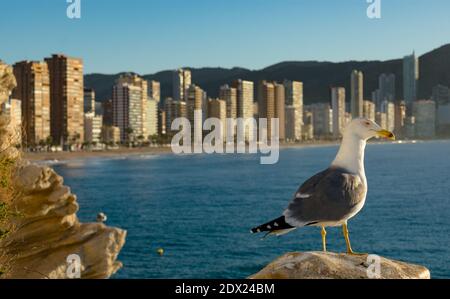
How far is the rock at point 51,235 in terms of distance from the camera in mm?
10562

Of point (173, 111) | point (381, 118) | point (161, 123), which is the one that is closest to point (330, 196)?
point (173, 111)

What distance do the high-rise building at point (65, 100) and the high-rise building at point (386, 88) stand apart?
75843 millimetres

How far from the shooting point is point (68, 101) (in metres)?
110

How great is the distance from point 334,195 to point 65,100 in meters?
112

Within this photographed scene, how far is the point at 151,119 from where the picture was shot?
13462cm

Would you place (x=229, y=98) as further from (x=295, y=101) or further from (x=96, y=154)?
(x=96, y=154)

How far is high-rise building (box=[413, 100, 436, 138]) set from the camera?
14825cm

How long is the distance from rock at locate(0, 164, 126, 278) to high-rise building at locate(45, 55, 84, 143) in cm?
9596

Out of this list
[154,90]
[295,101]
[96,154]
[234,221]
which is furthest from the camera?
[154,90]

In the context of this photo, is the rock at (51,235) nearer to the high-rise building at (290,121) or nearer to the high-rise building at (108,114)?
the high-rise building at (108,114)

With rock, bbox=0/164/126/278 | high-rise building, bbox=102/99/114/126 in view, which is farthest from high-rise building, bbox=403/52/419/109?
rock, bbox=0/164/126/278

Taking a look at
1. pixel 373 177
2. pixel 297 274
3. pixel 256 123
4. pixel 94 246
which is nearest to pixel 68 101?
pixel 256 123

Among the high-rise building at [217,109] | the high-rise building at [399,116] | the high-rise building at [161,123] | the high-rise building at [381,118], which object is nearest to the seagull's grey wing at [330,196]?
the high-rise building at [217,109]

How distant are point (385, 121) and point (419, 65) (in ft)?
56.7
